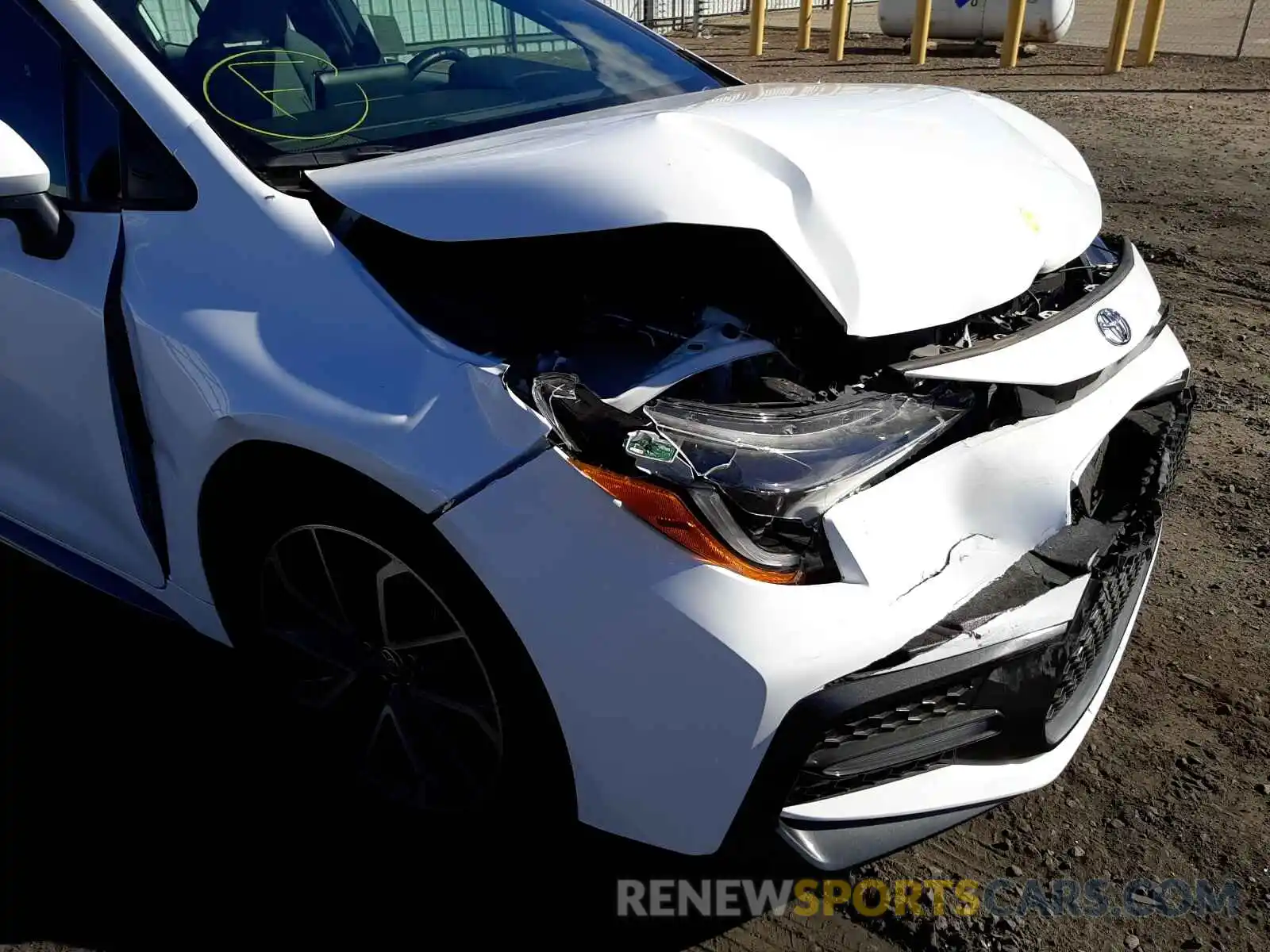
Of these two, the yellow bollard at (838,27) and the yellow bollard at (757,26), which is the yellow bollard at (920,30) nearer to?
the yellow bollard at (838,27)

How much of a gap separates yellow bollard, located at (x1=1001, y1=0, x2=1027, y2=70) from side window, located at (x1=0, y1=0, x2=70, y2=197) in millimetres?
13483

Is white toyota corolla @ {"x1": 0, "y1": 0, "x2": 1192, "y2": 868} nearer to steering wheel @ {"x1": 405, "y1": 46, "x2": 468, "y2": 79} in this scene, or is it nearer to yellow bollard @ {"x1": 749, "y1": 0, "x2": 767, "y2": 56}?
steering wheel @ {"x1": 405, "y1": 46, "x2": 468, "y2": 79}

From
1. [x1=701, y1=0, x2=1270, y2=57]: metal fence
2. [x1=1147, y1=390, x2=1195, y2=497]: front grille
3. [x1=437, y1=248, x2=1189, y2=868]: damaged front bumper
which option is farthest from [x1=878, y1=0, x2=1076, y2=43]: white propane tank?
[x1=437, y1=248, x2=1189, y2=868]: damaged front bumper

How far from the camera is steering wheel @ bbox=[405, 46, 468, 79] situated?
9.39ft

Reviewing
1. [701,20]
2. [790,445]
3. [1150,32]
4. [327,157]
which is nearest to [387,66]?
[327,157]

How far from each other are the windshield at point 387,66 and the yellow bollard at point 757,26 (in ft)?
41.5

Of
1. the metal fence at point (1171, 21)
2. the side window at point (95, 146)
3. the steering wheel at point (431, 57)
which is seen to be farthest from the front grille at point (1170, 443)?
the metal fence at point (1171, 21)

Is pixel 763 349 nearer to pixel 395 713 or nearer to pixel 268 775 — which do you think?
pixel 395 713

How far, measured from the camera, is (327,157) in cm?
228

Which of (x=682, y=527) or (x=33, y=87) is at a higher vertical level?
(x=33, y=87)

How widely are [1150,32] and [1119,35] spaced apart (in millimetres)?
723

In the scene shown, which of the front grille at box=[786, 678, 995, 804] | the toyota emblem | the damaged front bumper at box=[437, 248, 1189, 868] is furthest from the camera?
the toyota emblem

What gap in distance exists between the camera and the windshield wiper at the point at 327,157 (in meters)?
2.19

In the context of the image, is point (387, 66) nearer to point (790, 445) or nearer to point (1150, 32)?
point (790, 445)
